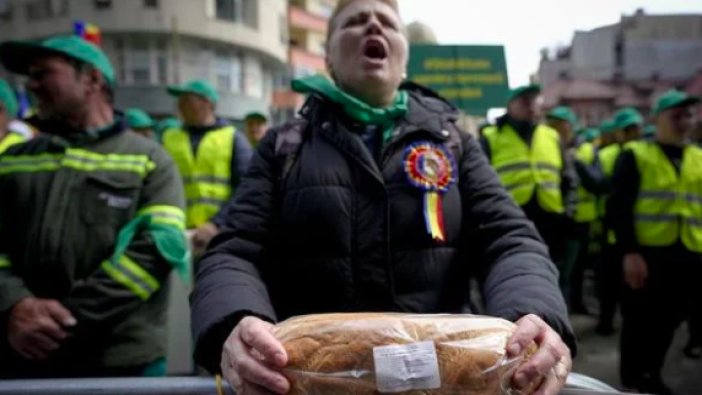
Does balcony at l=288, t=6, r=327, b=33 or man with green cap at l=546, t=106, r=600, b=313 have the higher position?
balcony at l=288, t=6, r=327, b=33

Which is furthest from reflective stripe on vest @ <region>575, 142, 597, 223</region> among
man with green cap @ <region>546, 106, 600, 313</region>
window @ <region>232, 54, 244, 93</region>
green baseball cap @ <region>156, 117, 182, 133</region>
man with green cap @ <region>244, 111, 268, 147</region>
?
window @ <region>232, 54, 244, 93</region>

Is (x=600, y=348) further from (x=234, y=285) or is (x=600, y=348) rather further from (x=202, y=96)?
(x=234, y=285)

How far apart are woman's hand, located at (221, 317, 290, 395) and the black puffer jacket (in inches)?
10.8

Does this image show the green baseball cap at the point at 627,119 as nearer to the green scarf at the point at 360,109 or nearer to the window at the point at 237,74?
the green scarf at the point at 360,109

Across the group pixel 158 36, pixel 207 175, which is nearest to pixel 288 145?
pixel 207 175

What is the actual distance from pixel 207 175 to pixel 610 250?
3760 mm

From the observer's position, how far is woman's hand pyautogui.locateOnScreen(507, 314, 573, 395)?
953 mm

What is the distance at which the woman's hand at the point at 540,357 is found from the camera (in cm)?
95

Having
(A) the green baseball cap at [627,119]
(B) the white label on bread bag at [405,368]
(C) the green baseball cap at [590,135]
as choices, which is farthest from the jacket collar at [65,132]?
(C) the green baseball cap at [590,135]

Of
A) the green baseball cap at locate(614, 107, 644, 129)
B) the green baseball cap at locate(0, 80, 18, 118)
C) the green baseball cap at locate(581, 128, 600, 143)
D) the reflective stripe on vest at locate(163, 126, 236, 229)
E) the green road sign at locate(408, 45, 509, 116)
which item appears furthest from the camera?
the green baseball cap at locate(581, 128, 600, 143)

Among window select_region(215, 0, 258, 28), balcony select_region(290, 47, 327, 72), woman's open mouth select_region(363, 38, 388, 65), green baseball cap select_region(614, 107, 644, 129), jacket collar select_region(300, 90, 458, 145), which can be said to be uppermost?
window select_region(215, 0, 258, 28)

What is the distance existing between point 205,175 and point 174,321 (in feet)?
4.35

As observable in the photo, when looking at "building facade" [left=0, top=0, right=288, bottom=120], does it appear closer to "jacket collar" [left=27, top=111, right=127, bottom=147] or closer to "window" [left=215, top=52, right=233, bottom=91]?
"window" [left=215, top=52, right=233, bottom=91]

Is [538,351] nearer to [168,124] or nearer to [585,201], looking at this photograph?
[585,201]
